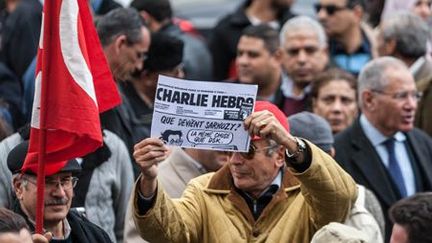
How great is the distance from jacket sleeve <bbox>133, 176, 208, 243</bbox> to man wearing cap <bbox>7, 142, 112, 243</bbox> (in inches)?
15.1

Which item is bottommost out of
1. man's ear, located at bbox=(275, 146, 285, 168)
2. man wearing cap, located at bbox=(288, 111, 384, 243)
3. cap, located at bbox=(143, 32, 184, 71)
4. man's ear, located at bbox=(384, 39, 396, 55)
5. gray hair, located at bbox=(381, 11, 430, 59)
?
man's ear, located at bbox=(384, 39, 396, 55)

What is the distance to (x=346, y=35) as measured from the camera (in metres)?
14.8

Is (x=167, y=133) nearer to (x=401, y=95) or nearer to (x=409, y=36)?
(x=401, y=95)

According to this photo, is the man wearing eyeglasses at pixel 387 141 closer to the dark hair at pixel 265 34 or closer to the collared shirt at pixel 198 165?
the collared shirt at pixel 198 165

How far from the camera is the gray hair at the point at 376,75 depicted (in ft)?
38.5

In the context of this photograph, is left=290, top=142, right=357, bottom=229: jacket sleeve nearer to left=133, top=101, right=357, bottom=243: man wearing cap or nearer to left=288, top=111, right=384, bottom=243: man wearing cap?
left=133, top=101, right=357, bottom=243: man wearing cap

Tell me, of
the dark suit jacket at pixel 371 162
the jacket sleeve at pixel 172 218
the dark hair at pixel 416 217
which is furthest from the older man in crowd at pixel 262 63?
the dark hair at pixel 416 217

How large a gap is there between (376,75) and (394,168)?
0.74 m

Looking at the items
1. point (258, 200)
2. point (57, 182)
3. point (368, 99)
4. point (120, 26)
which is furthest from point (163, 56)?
point (57, 182)

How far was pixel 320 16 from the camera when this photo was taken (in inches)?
591

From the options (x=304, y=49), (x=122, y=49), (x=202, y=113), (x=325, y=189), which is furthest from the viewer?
(x=304, y=49)

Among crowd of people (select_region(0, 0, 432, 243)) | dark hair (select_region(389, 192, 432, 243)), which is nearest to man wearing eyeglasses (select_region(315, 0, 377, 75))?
crowd of people (select_region(0, 0, 432, 243))

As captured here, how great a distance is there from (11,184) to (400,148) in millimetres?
3240

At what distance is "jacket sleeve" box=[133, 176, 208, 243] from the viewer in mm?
8248
